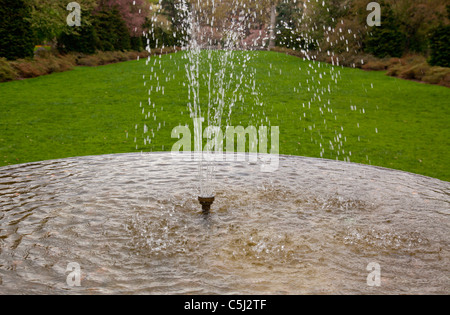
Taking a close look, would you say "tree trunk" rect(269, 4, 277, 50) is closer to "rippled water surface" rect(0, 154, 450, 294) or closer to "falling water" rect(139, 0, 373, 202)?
"falling water" rect(139, 0, 373, 202)

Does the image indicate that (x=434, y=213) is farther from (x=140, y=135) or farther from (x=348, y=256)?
(x=140, y=135)

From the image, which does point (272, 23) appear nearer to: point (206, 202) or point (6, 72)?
point (6, 72)

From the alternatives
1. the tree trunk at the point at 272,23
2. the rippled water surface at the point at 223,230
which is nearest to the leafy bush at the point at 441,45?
the rippled water surface at the point at 223,230

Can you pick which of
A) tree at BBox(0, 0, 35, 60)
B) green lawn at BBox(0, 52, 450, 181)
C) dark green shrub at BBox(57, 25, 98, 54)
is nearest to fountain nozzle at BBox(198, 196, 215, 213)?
green lawn at BBox(0, 52, 450, 181)

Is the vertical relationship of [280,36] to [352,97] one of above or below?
above

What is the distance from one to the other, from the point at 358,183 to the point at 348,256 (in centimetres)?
254

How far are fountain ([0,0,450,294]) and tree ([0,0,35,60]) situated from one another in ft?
48.1

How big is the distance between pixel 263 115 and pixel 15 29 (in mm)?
12917

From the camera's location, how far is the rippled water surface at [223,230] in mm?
3383

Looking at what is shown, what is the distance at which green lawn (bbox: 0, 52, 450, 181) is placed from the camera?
32.2ft

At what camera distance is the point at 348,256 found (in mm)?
3918

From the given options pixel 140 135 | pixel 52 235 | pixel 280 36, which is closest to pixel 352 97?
pixel 140 135

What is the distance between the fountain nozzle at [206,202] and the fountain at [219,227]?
0.01 metres

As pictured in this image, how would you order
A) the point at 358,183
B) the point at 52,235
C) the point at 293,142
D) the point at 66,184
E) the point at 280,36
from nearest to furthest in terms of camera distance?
Result: 1. the point at 52,235
2. the point at 66,184
3. the point at 358,183
4. the point at 293,142
5. the point at 280,36
